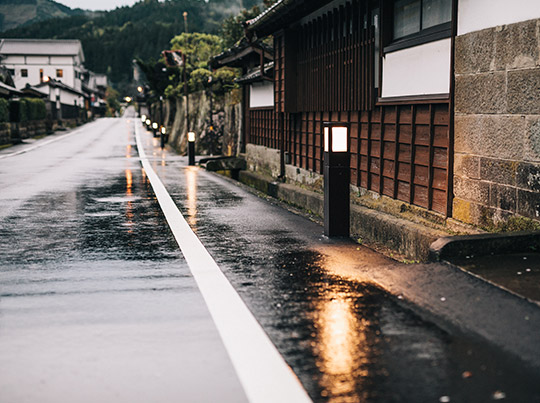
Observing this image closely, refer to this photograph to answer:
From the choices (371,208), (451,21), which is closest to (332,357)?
(451,21)

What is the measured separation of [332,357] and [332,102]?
9.72 meters

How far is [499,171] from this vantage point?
732 centimetres

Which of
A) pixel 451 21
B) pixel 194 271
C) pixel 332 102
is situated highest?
pixel 451 21

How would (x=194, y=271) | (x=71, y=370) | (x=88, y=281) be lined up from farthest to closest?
(x=194, y=271), (x=88, y=281), (x=71, y=370)

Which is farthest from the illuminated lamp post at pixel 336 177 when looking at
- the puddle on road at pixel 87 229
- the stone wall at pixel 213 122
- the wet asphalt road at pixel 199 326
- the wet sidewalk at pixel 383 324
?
the stone wall at pixel 213 122

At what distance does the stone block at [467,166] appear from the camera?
7809 mm

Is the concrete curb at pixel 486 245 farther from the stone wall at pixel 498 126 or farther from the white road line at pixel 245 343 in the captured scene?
the white road line at pixel 245 343

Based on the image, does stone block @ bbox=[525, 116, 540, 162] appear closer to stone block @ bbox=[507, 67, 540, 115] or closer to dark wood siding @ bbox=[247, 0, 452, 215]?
stone block @ bbox=[507, 67, 540, 115]

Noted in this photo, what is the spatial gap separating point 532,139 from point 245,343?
379cm

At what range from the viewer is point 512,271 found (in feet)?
19.5

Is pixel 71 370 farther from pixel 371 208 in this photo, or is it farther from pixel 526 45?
pixel 371 208

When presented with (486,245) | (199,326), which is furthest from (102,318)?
(486,245)

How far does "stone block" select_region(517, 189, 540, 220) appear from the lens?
6.68m

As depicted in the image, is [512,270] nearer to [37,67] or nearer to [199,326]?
[199,326]
